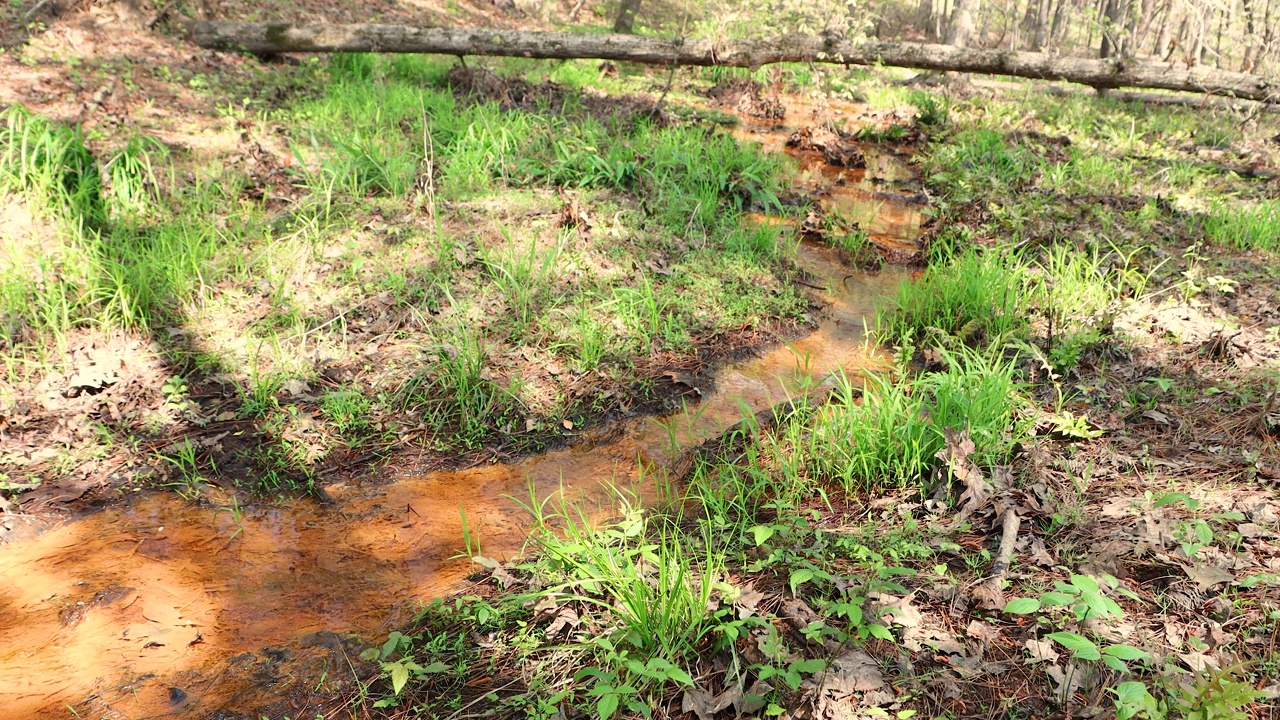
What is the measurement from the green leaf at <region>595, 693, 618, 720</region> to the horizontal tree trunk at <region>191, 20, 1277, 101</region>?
26.3ft

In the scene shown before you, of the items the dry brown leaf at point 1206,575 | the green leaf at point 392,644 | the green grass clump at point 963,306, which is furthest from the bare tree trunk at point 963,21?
the green leaf at point 392,644

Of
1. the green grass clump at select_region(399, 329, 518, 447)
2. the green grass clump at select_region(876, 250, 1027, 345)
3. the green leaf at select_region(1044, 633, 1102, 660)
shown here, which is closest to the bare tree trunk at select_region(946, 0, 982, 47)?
the green grass clump at select_region(876, 250, 1027, 345)

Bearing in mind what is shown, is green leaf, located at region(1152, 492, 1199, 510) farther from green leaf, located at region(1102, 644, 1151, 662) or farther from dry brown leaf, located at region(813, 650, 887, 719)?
dry brown leaf, located at region(813, 650, 887, 719)

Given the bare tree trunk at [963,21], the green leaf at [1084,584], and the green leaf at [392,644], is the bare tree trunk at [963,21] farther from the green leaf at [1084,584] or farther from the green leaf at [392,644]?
the green leaf at [392,644]

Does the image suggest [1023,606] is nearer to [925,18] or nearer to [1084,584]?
[1084,584]

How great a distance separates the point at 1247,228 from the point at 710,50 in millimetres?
5674

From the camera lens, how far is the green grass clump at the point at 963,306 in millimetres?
4785

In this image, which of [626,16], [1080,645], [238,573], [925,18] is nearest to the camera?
[1080,645]

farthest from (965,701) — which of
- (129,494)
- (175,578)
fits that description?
(129,494)

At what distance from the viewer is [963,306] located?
4926 mm

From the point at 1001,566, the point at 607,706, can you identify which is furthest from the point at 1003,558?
the point at 607,706

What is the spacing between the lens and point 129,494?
11.9 feet

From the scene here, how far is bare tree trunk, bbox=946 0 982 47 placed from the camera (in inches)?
508

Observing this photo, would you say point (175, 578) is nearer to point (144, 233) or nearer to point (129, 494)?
point (129, 494)
